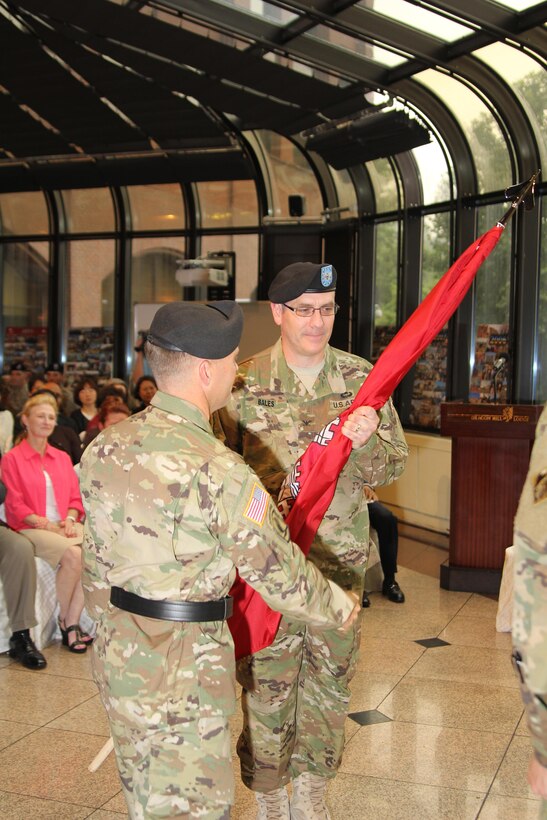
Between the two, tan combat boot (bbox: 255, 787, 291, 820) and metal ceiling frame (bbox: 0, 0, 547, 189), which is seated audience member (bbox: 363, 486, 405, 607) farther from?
metal ceiling frame (bbox: 0, 0, 547, 189)

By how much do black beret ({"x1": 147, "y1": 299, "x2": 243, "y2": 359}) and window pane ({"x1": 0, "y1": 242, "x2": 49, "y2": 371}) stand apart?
12321mm

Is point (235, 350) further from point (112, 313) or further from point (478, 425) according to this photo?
point (112, 313)

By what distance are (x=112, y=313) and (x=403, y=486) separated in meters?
5.99

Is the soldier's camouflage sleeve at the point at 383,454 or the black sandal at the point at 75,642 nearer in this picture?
the soldier's camouflage sleeve at the point at 383,454

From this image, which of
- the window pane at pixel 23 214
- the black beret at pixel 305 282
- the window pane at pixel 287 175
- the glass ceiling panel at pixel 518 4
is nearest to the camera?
the black beret at pixel 305 282

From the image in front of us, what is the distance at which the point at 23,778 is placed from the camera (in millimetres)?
3395

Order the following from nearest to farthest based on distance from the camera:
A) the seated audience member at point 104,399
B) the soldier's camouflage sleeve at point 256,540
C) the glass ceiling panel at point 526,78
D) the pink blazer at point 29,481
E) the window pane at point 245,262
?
the soldier's camouflage sleeve at point 256,540 < the pink blazer at point 29,481 < the seated audience member at point 104,399 < the glass ceiling panel at point 526,78 < the window pane at point 245,262

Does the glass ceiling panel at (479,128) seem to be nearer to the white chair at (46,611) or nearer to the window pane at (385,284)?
the window pane at (385,284)

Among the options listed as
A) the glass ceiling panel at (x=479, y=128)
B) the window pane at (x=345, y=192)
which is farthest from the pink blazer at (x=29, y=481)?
the window pane at (x=345, y=192)

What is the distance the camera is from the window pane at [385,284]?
10.1m

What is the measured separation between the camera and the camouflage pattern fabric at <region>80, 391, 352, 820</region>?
1.92m

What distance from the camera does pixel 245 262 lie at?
12352mm

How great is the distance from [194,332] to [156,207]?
1153cm

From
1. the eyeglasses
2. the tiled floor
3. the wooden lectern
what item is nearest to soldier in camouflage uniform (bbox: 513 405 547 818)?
the eyeglasses
